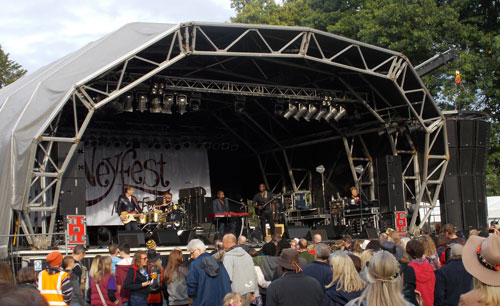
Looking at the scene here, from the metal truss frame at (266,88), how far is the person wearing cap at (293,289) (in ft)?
27.8

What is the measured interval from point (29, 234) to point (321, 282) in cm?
842

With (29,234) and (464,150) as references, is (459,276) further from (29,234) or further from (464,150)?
(464,150)

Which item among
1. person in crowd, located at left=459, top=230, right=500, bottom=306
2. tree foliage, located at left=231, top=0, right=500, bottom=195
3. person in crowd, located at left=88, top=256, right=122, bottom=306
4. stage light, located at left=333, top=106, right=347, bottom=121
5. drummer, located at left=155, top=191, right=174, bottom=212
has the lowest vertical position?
person in crowd, located at left=88, top=256, right=122, bottom=306

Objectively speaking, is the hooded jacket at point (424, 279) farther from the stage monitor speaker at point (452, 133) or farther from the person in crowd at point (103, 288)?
the stage monitor speaker at point (452, 133)

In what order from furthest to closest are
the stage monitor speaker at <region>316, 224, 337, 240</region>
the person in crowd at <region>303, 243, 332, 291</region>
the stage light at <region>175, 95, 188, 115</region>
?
the stage monitor speaker at <region>316, 224, 337, 240</region>, the stage light at <region>175, 95, 188, 115</region>, the person in crowd at <region>303, 243, 332, 291</region>

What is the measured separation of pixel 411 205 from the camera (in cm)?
1905

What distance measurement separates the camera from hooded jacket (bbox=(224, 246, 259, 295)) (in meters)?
6.96

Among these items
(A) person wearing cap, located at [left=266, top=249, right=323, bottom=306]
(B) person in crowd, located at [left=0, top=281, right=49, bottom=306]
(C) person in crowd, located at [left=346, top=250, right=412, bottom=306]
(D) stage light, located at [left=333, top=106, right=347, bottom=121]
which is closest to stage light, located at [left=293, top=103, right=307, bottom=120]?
(D) stage light, located at [left=333, top=106, right=347, bottom=121]

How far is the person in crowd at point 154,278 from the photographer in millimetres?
7734

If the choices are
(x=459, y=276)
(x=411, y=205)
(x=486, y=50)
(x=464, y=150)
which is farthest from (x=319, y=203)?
(x=459, y=276)

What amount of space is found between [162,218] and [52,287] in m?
10.8

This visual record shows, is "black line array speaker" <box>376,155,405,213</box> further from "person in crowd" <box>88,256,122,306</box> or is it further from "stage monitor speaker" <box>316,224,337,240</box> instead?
"person in crowd" <box>88,256,122,306</box>

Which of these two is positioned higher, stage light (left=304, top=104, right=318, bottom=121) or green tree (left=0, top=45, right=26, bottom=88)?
green tree (left=0, top=45, right=26, bottom=88)

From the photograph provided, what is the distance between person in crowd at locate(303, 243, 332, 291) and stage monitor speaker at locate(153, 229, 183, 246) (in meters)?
8.82
